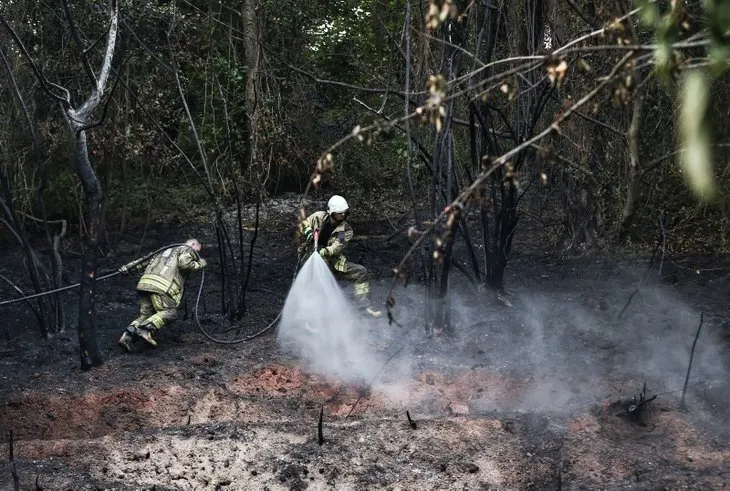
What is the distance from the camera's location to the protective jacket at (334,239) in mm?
9142

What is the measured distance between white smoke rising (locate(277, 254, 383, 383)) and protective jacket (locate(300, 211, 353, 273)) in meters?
0.20

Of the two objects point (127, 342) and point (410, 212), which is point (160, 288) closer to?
point (127, 342)

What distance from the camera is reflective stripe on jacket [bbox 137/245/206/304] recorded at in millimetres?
8594

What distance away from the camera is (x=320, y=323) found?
8.89 meters

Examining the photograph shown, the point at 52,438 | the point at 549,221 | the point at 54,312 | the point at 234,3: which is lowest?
the point at 52,438

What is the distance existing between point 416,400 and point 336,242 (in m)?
2.24

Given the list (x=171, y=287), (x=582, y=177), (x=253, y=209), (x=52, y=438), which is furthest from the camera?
(x=253, y=209)

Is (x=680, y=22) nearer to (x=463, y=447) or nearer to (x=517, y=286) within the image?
(x=463, y=447)

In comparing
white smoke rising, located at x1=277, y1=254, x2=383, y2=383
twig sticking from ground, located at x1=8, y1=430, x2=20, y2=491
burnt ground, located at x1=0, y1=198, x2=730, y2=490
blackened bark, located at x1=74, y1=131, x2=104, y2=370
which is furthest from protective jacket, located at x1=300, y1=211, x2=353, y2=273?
twig sticking from ground, located at x1=8, y1=430, x2=20, y2=491

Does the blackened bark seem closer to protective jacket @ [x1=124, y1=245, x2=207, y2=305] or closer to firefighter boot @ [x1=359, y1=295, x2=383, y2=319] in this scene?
protective jacket @ [x1=124, y1=245, x2=207, y2=305]

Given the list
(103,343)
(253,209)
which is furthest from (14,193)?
(103,343)

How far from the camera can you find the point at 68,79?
41.2ft

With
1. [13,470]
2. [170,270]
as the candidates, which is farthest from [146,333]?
[13,470]

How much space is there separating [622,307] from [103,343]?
17.6 ft
